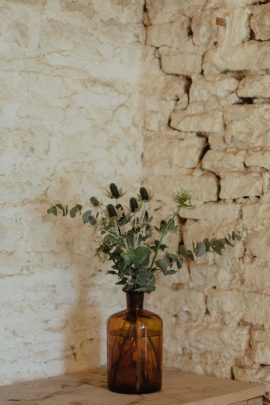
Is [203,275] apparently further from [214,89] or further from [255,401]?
[214,89]

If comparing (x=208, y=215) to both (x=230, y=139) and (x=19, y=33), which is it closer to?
(x=230, y=139)

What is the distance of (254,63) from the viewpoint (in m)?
2.43

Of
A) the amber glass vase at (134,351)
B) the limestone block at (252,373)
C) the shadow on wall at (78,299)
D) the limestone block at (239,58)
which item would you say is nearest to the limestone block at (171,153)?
the limestone block at (239,58)

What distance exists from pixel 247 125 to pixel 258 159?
121mm

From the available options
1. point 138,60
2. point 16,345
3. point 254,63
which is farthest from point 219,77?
point 16,345

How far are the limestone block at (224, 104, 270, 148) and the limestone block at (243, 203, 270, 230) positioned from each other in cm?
20

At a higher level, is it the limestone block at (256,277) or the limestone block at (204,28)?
the limestone block at (204,28)

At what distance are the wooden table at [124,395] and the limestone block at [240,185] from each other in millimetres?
595

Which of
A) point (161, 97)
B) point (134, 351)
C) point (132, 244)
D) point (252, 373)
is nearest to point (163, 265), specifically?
point (132, 244)

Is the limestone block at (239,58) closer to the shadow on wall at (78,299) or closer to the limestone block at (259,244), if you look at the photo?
the limestone block at (259,244)

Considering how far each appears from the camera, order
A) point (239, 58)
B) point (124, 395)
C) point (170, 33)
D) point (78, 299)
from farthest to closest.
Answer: point (170, 33) → point (78, 299) → point (239, 58) → point (124, 395)

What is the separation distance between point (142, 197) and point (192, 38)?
0.66 m

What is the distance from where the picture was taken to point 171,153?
268cm

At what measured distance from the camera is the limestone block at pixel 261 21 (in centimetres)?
241
